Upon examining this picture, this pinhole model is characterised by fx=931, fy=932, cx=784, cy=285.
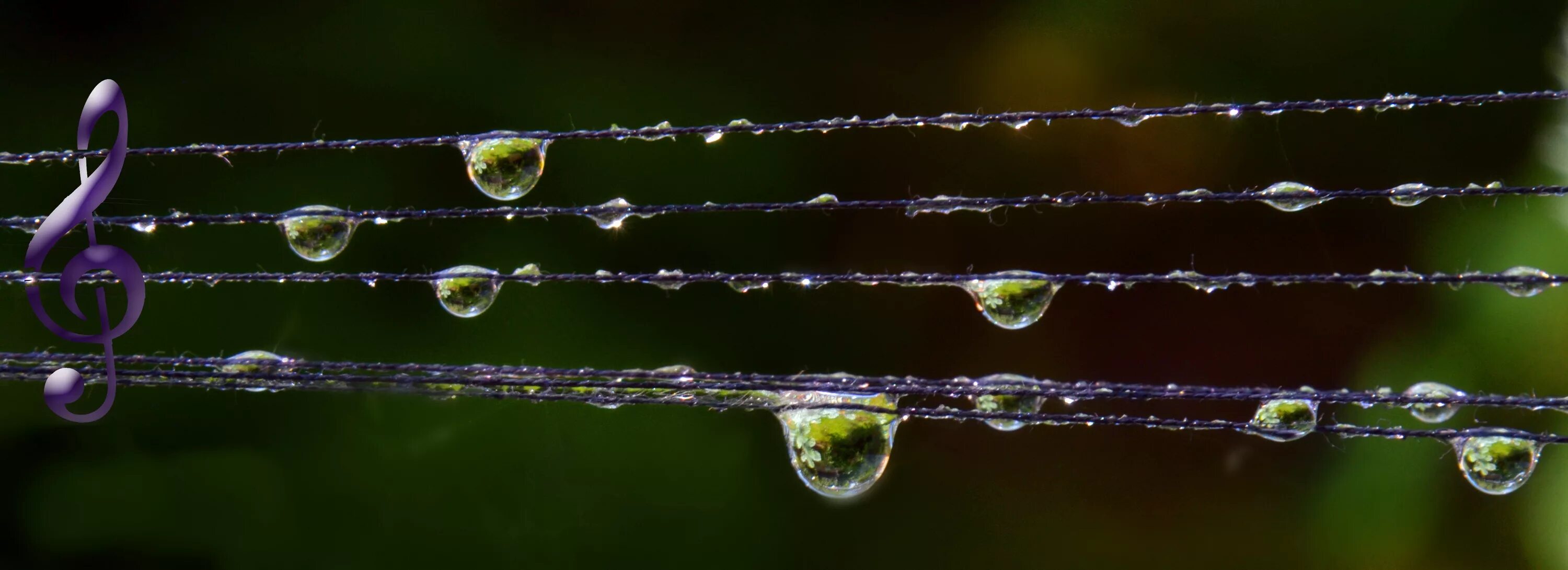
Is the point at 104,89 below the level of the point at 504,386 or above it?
above

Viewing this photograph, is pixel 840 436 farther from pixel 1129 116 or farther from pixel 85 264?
pixel 85 264

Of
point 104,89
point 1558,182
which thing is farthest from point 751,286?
point 1558,182

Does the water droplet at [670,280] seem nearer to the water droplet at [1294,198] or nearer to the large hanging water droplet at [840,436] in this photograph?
the large hanging water droplet at [840,436]

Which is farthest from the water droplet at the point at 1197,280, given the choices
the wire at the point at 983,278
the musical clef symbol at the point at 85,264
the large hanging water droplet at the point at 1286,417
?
the musical clef symbol at the point at 85,264

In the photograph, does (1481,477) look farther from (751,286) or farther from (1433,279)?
(751,286)

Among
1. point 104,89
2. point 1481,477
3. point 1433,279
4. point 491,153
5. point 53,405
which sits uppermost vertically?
point 104,89

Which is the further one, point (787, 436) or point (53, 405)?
point (53, 405)

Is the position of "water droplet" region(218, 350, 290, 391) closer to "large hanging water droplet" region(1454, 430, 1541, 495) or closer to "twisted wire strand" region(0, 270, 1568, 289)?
"twisted wire strand" region(0, 270, 1568, 289)
